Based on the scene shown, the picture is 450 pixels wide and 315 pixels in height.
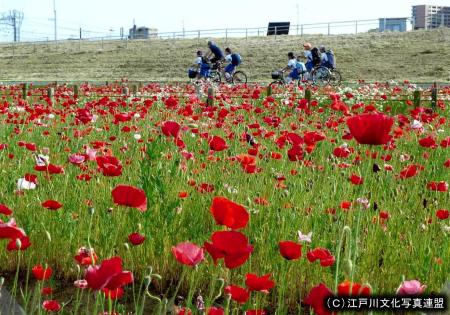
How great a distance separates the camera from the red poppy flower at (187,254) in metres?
1.52

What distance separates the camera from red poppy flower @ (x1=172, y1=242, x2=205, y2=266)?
152 cm

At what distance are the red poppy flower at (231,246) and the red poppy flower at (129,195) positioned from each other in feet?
2.04

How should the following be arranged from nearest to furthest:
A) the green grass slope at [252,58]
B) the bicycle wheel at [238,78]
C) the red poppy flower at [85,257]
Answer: the red poppy flower at [85,257] → the bicycle wheel at [238,78] → the green grass slope at [252,58]

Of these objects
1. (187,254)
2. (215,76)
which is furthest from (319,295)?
(215,76)

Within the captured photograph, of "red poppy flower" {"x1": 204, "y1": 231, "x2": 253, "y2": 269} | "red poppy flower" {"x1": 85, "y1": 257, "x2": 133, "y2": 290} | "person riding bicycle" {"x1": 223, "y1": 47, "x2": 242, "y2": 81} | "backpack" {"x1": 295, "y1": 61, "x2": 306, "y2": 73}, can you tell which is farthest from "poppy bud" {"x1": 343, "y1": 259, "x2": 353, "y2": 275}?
"person riding bicycle" {"x1": 223, "y1": 47, "x2": 242, "y2": 81}

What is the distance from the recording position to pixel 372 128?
172 centimetres

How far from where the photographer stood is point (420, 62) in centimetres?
3133

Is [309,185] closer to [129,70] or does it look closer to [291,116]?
[291,116]

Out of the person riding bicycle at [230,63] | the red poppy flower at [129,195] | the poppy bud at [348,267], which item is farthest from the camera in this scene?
the person riding bicycle at [230,63]

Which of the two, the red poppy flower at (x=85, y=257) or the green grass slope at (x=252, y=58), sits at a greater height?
the green grass slope at (x=252, y=58)

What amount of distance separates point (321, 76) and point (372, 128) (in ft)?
60.1

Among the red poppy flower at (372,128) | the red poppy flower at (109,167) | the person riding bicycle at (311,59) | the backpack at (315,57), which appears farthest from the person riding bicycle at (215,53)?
the red poppy flower at (372,128)

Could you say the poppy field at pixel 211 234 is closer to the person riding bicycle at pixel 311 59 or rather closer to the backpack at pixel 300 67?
the backpack at pixel 300 67

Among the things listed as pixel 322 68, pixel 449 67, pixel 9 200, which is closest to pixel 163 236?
pixel 9 200
